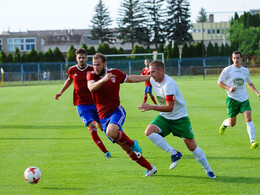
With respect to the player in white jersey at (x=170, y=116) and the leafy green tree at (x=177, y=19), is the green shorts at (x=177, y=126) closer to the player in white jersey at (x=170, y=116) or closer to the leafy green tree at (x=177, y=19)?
the player in white jersey at (x=170, y=116)

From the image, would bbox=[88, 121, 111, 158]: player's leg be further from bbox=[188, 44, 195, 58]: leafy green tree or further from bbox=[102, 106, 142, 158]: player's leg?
bbox=[188, 44, 195, 58]: leafy green tree

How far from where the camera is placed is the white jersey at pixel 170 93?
6.04 metres

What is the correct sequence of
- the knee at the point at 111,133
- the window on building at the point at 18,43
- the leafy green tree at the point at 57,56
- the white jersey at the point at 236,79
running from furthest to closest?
the window on building at the point at 18,43 → the leafy green tree at the point at 57,56 → the white jersey at the point at 236,79 → the knee at the point at 111,133

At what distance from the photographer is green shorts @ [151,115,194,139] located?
630 cm

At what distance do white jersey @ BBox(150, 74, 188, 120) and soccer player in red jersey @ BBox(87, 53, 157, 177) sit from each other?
46cm

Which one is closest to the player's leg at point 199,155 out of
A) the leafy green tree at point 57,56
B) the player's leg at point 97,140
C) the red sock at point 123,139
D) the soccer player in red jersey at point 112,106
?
the soccer player in red jersey at point 112,106

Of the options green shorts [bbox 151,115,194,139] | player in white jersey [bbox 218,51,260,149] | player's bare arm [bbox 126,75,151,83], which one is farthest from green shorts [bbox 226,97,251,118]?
player's bare arm [bbox 126,75,151,83]

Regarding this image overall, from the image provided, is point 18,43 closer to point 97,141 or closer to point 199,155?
point 97,141

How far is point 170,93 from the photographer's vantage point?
598 centimetres

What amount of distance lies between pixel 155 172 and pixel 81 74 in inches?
112

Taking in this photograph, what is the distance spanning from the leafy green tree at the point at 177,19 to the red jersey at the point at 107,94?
7915 cm

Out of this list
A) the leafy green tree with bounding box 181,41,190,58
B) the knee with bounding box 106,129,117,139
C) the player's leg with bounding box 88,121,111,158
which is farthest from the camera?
the leafy green tree with bounding box 181,41,190,58

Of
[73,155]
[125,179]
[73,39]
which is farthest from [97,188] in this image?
[73,39]

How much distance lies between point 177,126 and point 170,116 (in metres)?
0.18
